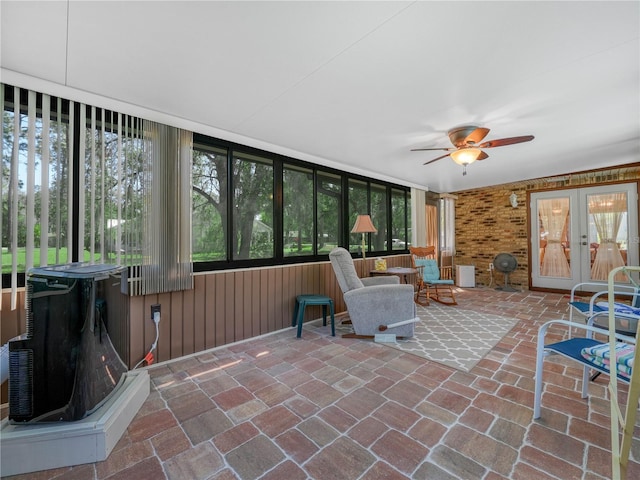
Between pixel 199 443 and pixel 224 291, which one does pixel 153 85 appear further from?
pixel 199 443

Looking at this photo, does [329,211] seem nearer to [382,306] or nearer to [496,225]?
Answer: [382,306]

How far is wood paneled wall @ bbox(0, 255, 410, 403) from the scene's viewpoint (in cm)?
232

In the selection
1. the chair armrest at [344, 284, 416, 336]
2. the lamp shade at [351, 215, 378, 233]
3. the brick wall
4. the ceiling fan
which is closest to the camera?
the ceiling fan

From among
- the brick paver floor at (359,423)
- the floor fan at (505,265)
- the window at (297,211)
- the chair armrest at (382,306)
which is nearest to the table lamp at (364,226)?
the window at (297,211)

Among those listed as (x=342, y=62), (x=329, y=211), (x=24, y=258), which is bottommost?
(x=24, y=258)

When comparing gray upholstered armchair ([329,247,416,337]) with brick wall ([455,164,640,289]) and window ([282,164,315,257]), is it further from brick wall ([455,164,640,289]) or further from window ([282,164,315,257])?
brick wall ([455,164,640,289])

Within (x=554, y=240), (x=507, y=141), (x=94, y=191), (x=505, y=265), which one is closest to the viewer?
(x=94, y=191)

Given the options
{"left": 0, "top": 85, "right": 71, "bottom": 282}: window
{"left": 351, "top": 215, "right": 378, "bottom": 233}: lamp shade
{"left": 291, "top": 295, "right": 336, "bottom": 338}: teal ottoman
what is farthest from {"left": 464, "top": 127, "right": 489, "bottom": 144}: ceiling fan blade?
{"left": 0, "top": 85, "right": 71, "bottom": 282}: window

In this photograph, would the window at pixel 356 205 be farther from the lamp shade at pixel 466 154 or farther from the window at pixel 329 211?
the lamp shade at pixel 466 154

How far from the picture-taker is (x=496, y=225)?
6.12 metres

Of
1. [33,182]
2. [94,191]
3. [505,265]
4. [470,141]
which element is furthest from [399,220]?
[33,182]

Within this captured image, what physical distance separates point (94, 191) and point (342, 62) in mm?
2068

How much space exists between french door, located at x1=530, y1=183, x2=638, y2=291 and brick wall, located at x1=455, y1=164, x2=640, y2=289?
0.17 metres

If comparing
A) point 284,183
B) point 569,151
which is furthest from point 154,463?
point 569,151
